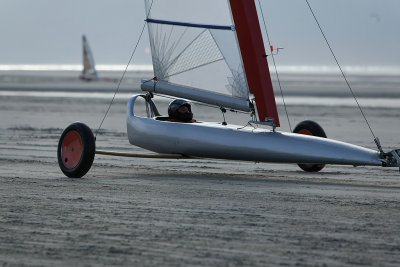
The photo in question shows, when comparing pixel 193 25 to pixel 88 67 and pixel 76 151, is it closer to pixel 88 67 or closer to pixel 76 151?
pixel 76 151

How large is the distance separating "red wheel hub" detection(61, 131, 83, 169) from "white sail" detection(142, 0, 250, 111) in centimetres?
211

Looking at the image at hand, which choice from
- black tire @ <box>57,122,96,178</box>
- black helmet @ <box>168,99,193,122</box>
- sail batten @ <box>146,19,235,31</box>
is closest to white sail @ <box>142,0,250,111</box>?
sail batten @ <box>146,19,235,31</box>

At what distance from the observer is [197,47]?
14.9m

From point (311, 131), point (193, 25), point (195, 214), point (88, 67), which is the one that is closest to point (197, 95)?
point (193, 25)

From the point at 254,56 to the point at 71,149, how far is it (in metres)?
3.02

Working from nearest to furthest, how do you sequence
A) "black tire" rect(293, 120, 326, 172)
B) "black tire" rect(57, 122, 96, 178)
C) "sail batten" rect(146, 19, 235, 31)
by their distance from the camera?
"black tire" rect(57, 122, 96, 178) → "black tire" rect(293, 120, 326, 172) → "sail batten" rect(146, 19, 235, 31)

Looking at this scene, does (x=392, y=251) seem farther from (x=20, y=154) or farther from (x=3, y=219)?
(x=20, y=154)

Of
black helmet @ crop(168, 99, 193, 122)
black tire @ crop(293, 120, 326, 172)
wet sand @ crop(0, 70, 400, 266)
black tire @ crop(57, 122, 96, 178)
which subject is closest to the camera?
wet sand @ crop(0, 70, 400, 266)

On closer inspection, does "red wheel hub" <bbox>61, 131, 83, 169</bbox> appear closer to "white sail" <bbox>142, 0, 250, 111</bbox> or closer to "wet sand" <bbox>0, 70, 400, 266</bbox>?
"wet sand" <bbox>0, 70, 400, 266</bbox>

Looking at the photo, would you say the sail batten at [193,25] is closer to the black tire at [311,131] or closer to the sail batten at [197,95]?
the sail batten at [197,95]

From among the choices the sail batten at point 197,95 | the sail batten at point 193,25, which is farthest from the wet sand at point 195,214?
the sail batten at point 193,25

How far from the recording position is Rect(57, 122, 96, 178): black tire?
1302cm

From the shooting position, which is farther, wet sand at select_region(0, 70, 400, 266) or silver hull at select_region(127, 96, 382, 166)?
silver hull at select_region(127, 96, 382, 166)

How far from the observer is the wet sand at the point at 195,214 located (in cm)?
771
